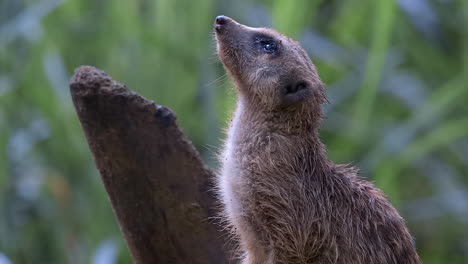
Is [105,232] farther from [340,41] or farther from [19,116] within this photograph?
[340,41]

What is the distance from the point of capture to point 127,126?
1.87 metres

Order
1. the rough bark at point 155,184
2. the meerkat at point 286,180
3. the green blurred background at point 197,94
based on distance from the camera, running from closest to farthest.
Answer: the meerkat at point 286,180 → the rough bark at point 155,184 → the green blurred background at point 197,94

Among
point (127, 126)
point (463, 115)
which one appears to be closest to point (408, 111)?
point (463, 115)

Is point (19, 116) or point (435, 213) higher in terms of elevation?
point (19, 116)

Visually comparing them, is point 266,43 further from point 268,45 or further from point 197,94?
point 197,94

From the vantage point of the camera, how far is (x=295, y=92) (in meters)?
1.66

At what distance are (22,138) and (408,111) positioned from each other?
1793 mm

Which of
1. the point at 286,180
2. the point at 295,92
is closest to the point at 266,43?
the point at 295,92

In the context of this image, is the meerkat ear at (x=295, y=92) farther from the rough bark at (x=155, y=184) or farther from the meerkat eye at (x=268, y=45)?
the rough bark at (x=155, y=184)

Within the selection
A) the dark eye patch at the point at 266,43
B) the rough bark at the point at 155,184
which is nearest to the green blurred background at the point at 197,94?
the rough bark at the point at 155,184

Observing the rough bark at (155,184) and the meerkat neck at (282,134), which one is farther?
the rough bark at (155,184)

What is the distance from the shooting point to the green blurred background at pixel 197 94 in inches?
136

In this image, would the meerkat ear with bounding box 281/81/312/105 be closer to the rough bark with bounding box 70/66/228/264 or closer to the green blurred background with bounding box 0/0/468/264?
the rough bark with bounding box 70/66/228/264

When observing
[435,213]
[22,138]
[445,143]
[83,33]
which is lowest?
[435,213]
